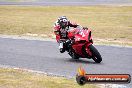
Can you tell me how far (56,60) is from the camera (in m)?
14.8

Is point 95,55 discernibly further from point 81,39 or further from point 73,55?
point 73,55

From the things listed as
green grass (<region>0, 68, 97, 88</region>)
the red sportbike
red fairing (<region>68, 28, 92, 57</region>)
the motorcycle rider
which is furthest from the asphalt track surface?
green grass (<region>0, 68, 97, 88</region>)

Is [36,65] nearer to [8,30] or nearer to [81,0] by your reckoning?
[8,30]

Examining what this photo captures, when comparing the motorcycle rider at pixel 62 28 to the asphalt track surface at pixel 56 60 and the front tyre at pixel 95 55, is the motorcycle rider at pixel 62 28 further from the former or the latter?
the front tyre at pixel 95 55

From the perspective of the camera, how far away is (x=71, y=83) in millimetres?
10219

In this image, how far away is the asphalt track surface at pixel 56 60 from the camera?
12656 millimetres

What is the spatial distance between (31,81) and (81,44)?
3.81 metres

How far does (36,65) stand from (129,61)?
3.13 meters

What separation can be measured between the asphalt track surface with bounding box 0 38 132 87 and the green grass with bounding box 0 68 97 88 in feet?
3.08

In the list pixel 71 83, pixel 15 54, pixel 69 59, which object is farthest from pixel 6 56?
pixel 71 83

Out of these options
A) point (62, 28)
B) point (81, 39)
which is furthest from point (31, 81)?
point (62, 28)

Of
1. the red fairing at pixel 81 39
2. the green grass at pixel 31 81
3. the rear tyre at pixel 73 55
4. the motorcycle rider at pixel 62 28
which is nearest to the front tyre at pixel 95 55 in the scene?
the red fairing at pixel 81 39

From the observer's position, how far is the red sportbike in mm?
13711

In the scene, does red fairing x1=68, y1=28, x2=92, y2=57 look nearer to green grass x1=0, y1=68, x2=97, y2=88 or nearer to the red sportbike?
the red sportbike
